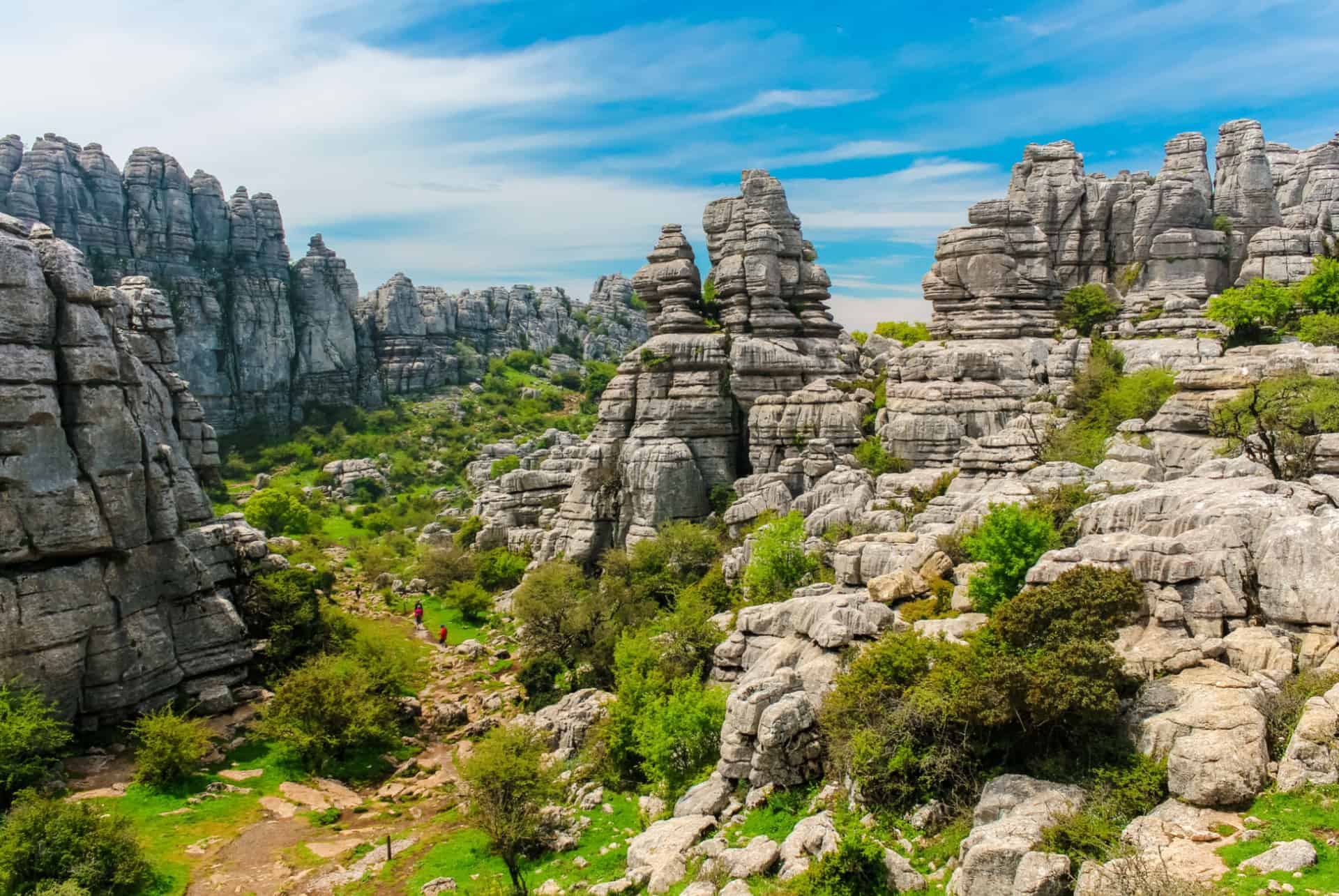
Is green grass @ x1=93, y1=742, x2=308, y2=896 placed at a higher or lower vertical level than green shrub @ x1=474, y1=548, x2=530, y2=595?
lower

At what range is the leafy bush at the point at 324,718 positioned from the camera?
28.7 meters

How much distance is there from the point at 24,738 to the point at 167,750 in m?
3.50

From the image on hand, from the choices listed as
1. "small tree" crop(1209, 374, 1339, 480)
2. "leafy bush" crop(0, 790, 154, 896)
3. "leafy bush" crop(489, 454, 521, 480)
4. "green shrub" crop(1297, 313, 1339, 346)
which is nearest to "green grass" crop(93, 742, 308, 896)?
"leafy bush" crop(0, 790, 154, 896)

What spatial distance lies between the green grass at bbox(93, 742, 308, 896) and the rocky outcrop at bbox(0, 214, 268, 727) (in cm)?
410

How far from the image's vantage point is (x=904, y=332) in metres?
59.2

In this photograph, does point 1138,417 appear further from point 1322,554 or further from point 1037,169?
point 1037,169

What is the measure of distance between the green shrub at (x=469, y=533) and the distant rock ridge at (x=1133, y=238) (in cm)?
2836

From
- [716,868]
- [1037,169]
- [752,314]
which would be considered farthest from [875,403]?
[716,868]

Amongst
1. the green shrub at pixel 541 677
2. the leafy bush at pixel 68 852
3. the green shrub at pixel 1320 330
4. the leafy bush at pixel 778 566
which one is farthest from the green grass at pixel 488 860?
the green shrub at pixel 1320 330

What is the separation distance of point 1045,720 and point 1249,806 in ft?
11.0

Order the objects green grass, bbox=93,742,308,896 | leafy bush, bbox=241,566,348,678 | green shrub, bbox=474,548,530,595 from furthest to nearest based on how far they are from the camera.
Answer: green shrub, bbox=474,548,530,595, leafy bush, bbox=241,566,348,678, green grass, bbox=93,742,308,896

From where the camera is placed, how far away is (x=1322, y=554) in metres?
18.5

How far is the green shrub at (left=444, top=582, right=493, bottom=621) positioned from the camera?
4534 centimetres

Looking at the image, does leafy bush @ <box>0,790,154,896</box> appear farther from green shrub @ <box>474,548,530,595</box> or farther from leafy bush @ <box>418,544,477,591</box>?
leafy bush @ <box>418,544,477,591</box>
